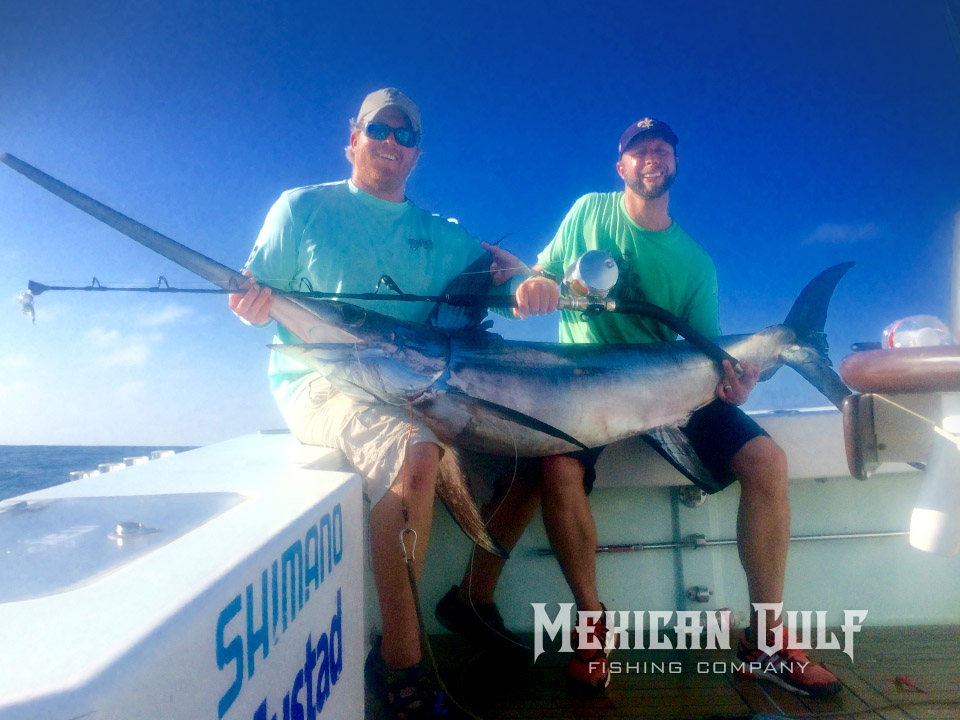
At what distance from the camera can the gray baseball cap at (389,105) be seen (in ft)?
7.59

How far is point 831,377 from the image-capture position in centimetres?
240

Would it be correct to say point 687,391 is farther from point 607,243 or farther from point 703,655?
point 703,655

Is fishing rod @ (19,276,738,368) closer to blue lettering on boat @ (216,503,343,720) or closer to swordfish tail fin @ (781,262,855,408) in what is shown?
swordfish tail fin @ (781,262,855,408)

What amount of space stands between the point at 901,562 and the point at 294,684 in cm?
253

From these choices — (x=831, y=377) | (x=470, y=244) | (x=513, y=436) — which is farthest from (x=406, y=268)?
(x=831, y=377)

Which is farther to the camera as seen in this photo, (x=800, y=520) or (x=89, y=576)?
(x=800, y=520)

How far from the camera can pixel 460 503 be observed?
67.4 inches

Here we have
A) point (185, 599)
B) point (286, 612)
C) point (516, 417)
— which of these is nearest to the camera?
point (185, 599)

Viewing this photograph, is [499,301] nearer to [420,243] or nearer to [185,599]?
[420,243]

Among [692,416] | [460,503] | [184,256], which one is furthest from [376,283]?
[692,416]

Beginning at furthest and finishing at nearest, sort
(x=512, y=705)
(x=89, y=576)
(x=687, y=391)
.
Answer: (x=687, y=391), (x=512, y=705), (x=89, y=576)

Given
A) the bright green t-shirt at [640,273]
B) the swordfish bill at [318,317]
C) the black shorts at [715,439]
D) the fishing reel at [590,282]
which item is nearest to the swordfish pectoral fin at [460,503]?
the swordfish bill at [318,317]

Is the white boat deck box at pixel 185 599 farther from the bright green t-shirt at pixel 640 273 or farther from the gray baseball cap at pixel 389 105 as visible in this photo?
the gray baseball cap at pixel 389 105

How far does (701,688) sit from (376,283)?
175 centimetres
